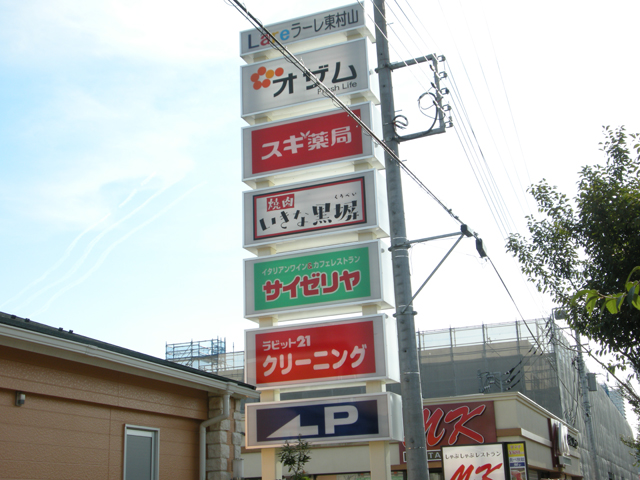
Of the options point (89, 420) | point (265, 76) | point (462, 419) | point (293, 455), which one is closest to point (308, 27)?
point (265, 76)

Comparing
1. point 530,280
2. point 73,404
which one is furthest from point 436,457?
point 73,404

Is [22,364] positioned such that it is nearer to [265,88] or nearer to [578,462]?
[265,88]

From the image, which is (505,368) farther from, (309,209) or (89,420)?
(89,420)

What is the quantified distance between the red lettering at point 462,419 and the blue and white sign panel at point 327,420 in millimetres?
12015

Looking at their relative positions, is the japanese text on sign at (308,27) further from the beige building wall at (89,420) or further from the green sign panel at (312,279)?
the beige building wall at (89,420)

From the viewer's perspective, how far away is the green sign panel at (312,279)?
1467cm

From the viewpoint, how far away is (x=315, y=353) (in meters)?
14.7

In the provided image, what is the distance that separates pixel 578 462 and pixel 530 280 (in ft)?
92.3

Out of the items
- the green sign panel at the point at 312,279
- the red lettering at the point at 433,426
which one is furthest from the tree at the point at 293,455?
the red lettering at the point at 433,426

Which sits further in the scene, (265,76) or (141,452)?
(265,76)

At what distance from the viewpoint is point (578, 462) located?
3906 centimetres

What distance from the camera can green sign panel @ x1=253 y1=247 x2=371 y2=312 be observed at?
578 inches

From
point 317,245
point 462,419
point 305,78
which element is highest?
point 305,78

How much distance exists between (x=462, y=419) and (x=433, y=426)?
123cm
